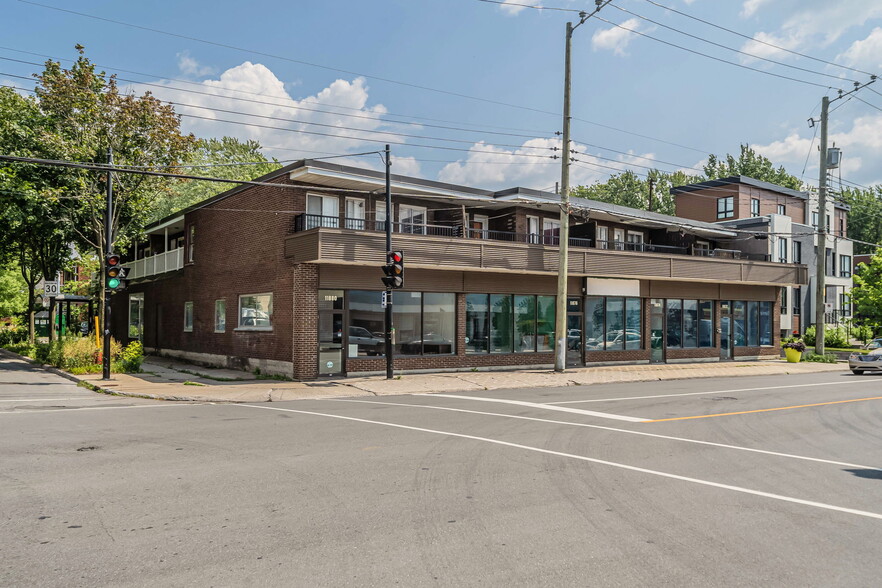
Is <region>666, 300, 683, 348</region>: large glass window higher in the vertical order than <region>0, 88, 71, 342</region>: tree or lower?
lower

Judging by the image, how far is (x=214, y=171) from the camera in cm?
5631

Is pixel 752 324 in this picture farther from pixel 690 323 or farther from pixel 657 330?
pixel 657 330

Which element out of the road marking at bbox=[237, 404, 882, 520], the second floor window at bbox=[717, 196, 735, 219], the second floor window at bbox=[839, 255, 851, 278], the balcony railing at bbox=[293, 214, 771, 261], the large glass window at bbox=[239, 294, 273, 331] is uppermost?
the second floor window at bbox=[717, 196, 735, 219]

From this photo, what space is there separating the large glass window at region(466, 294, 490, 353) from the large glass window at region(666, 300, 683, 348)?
37.2 ft

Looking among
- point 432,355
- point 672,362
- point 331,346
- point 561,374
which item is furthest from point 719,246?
point 331,346

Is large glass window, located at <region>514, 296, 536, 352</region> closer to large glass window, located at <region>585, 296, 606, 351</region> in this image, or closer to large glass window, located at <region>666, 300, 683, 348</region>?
large glass window, located at <region>585, 296, 606, 351</region>

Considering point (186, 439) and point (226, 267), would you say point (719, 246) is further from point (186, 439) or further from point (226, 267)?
point (186, 439)

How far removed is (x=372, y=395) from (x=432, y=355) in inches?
227

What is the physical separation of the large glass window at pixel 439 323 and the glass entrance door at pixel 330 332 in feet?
11.1

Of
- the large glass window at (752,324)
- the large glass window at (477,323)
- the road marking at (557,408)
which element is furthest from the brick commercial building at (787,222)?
the road marking at (557,408)

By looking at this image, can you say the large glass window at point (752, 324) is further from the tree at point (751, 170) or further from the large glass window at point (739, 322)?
the tree at point (751, 170)

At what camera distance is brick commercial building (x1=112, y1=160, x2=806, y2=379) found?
21.3 m

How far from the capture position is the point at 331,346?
2134cm

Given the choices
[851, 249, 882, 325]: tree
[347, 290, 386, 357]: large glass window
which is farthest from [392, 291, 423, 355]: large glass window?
[851, 249, 882, 325]: tree
